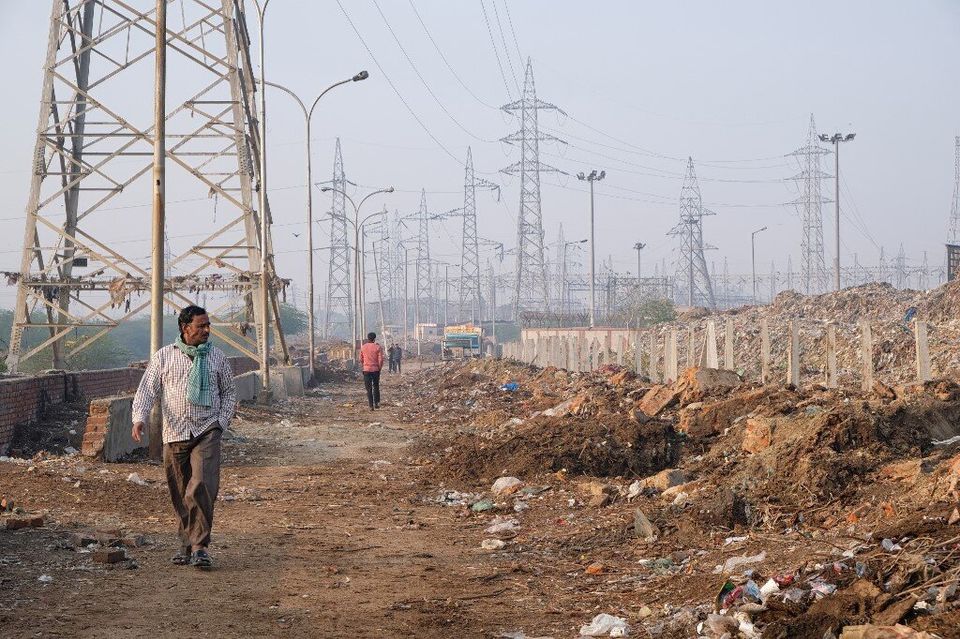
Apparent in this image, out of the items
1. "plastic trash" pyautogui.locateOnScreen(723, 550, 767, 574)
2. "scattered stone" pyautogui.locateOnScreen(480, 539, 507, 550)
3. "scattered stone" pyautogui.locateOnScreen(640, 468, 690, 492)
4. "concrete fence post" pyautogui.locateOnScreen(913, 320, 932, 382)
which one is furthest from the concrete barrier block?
"plastic trash" pyautogui.locateOnScreen(723, 550, 767, 574)

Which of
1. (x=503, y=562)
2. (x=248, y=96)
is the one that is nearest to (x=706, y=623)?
(x=503, y=562)

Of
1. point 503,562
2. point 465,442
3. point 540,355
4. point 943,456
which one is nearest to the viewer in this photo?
point 503,562

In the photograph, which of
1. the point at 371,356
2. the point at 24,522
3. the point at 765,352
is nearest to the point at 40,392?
the point at 24,522

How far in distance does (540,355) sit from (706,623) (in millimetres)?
42720

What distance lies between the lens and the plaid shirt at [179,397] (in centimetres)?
786

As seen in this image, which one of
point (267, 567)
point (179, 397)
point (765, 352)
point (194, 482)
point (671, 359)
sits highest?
point (179, 397)

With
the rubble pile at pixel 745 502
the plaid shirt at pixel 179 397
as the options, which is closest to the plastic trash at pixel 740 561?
the rubble pile at pixel 745 502

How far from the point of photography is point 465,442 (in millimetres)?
15203

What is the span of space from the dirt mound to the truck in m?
62.5

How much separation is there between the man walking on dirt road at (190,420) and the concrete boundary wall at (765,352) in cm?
1081

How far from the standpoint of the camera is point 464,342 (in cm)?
7762

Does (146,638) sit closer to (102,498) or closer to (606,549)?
(606,549)

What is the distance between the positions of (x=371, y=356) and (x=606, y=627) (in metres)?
19.1

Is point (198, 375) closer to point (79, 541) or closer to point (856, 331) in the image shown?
point (79, 541)
